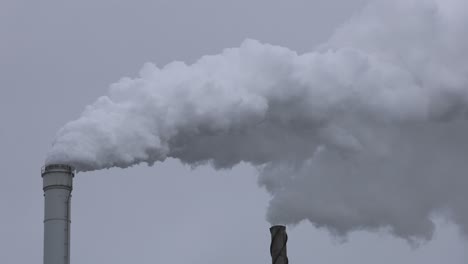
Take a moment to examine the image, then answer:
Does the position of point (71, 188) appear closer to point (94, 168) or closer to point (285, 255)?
point (94, 168)

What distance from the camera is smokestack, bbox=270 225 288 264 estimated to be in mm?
32469

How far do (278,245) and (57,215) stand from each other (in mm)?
12905

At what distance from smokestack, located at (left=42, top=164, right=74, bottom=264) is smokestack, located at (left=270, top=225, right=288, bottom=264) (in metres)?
12.6

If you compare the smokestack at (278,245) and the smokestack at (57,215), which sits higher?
the smokestack at (57,215)

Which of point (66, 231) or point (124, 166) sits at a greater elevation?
point (124, 166)

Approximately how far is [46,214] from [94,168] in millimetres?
2864

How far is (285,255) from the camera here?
32562mm

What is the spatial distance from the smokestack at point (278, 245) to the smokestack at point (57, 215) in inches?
496

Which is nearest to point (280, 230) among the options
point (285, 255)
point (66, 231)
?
point (285, 255)

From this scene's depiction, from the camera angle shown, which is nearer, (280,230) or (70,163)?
(280,230)

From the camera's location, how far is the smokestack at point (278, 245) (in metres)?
32.5

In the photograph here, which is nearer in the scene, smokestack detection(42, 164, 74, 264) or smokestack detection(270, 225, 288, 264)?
smokestack detection(270, 225, 288, 264)

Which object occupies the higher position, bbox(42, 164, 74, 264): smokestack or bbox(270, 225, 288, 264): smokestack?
bbox(42, 164, 74, 264): smokestack

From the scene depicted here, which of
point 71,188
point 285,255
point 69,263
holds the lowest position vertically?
point 285,255
